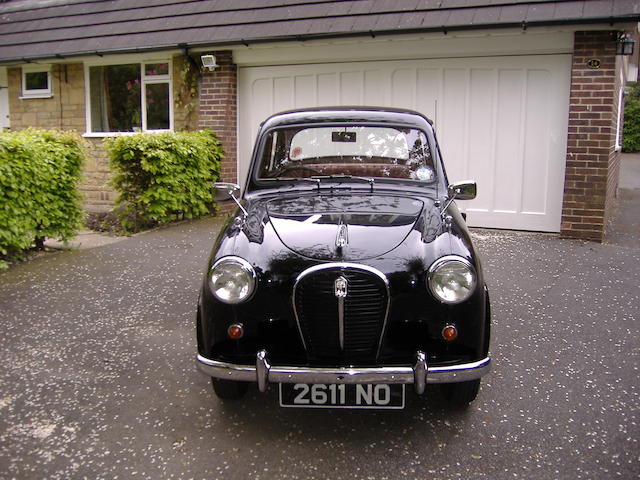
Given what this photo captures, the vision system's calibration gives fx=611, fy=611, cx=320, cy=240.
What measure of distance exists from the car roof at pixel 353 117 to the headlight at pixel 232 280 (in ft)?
5.34

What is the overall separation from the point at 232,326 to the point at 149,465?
2.52 ft

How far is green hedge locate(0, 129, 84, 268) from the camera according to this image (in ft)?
21.5

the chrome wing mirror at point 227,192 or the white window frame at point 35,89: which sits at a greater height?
the white window frame at point 35,89

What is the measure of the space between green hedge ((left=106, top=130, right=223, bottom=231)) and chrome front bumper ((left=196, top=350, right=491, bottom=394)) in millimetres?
6232

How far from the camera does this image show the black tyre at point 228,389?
3.44 meters

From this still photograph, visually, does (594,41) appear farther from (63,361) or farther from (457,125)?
(63,361)

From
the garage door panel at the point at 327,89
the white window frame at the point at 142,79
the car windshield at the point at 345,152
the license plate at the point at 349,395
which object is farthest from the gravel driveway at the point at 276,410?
the white window frame at the point at 142,79

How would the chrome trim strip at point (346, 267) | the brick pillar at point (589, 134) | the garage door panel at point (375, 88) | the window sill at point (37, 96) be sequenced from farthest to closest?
the window sill at point (37, 96) < the garage door panel at point (375, 88) < the brick pillar at point (589, 134) < the chrome trim strip at point (346, 267)

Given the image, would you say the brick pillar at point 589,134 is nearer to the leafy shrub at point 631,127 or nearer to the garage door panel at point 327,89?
the garage door panel at point 327,89

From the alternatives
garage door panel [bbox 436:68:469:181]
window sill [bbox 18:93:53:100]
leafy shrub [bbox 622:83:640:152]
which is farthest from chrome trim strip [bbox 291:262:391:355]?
leafy shrub [bbox 622:83:640:152]

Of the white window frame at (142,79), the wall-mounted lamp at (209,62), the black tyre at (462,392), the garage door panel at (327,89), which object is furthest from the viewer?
the white window frame at (142,79)

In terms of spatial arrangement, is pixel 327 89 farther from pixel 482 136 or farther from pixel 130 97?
pixel 130 97

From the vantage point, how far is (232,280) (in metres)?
3.06

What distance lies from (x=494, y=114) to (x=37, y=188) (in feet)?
19.8
